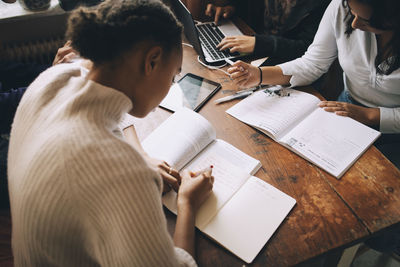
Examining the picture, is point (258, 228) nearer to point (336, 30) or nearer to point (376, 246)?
point (376, 246)

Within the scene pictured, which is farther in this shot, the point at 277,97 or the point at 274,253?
the point at 277,97

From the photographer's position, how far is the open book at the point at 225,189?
0.68 meters

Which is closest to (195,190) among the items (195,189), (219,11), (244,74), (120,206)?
(195,189)

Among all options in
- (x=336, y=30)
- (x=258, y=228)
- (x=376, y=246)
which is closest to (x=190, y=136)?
(x=258, y=228)

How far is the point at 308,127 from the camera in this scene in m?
Answer: 0.94

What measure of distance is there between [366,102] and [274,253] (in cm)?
85

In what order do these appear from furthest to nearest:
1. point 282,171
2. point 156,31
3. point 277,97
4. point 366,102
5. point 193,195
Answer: point 366,102
point 277,97
point 282,171
point 193,195
point 156,31

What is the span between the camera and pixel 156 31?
0.59 m

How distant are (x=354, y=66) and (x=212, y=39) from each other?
642 millimetres

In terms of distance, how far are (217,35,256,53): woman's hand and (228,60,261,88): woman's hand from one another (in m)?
0.19

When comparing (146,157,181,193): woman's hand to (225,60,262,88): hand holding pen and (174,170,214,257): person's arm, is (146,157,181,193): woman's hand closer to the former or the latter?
(174,170,214,257): person's arm

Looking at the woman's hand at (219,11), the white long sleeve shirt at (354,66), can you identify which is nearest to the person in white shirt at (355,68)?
the white long sleeve shirt at (354,66)

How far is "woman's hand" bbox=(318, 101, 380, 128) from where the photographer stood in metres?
0.99

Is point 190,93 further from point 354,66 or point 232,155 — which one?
point 354,66
